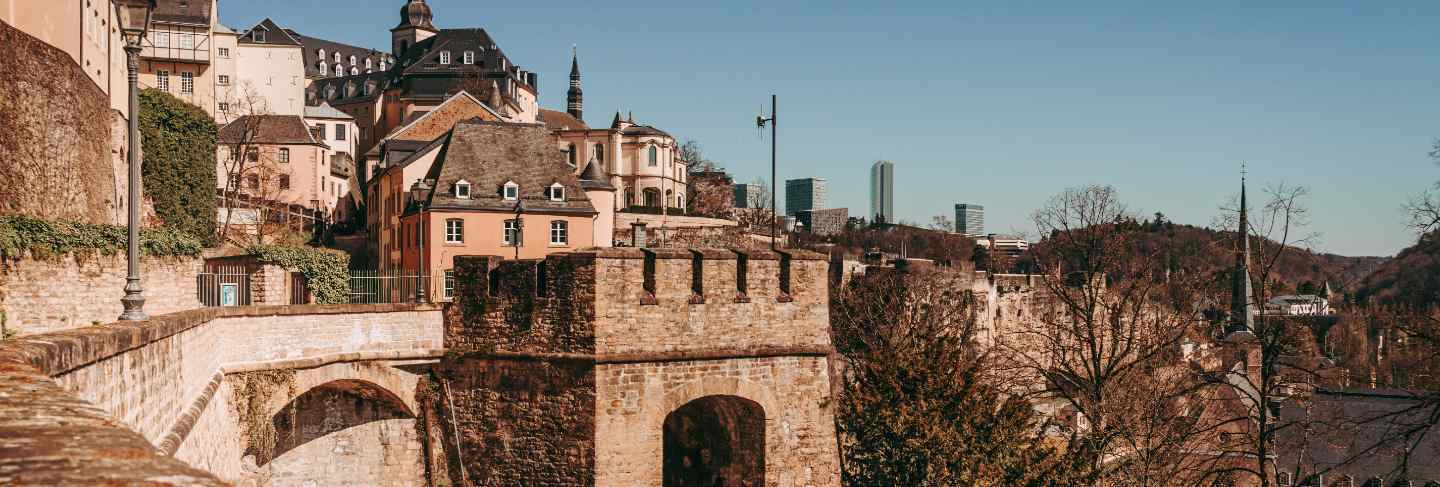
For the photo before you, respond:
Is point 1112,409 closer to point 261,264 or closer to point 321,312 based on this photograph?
point 321,312

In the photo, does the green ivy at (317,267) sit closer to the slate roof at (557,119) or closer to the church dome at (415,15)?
the slate roof at (557,119)

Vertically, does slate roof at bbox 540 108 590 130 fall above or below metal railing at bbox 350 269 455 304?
above

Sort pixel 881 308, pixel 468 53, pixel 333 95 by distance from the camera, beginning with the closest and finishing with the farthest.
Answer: pixel 881 308, pixel 468 53, pixel 333 95

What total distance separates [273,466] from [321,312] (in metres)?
2.40

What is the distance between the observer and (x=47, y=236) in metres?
Answer: 15.6

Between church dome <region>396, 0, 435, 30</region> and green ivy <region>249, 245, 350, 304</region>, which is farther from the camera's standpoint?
church dome <region>396, 0, 435, 30</region>

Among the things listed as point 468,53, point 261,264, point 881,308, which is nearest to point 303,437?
point 261,264

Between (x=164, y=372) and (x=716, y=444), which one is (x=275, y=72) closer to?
(x=716, y=444)

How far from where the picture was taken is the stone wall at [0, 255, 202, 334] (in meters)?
14.7

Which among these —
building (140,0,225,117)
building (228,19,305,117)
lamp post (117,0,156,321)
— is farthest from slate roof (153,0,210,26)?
lamp post (117,0,156,321)

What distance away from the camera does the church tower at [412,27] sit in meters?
108

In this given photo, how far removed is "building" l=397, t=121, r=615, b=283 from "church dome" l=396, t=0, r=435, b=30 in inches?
2936

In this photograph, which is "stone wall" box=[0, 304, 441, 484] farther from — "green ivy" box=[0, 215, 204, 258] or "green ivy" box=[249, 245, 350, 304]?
"green ivy" box=[249, 245, 350, 304]

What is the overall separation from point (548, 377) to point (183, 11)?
188 ft
